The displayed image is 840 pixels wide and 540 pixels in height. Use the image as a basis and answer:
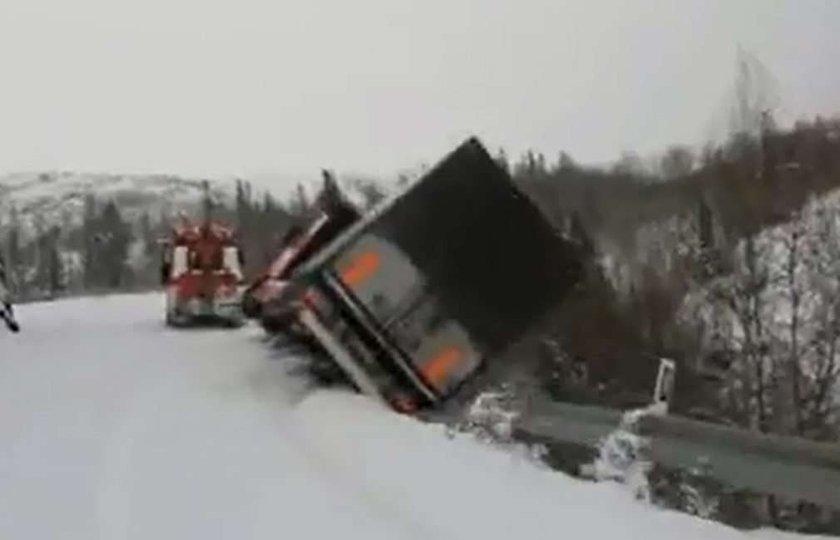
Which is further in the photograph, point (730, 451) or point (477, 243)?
point (477, 243)

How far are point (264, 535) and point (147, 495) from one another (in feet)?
4.91

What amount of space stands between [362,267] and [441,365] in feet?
4.76

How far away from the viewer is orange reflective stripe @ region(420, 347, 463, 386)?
675 inches

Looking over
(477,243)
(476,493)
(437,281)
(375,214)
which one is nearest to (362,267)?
(375,214)

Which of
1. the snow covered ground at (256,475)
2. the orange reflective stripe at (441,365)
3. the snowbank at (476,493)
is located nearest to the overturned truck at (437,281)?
the orange reflective stripe at (441,365)

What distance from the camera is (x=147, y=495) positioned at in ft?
30.5

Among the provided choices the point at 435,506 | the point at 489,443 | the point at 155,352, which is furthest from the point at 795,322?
the point at 435,506

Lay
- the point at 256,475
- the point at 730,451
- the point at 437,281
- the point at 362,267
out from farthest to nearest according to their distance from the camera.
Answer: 1. the point at 362,267
2. the point at 437,281
3. the point at 256,475
4. the point at 730,451

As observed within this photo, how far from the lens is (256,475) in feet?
33.7

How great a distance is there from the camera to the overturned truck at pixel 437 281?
17250 mm

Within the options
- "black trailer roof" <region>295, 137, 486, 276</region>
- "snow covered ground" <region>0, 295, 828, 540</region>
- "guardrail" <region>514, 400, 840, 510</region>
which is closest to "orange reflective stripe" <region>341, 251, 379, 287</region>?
"black trailer roof" <region>295, 137, 486, 276</region>

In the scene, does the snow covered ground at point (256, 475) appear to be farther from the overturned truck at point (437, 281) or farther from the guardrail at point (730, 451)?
the overturned truck at point (437, 281)

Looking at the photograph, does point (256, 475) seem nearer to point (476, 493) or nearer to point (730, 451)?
point (476, 493)

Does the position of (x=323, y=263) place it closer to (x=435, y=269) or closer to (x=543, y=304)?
(x=435, y=269)
